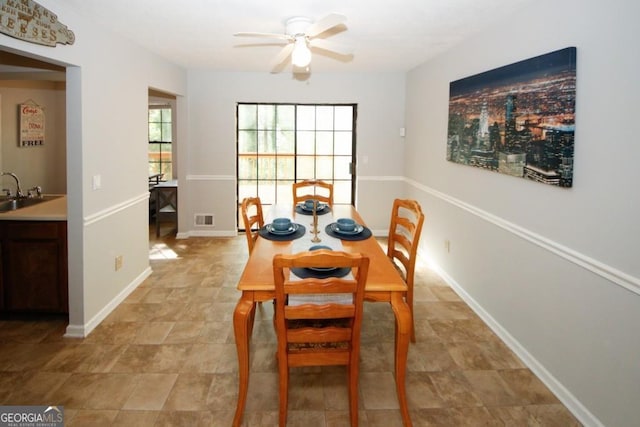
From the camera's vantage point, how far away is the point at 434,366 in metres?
2.92

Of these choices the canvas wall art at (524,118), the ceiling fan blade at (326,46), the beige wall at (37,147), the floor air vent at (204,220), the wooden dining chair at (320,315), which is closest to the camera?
the wooden dining chair at (320,315)

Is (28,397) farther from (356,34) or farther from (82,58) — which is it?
(356,34)

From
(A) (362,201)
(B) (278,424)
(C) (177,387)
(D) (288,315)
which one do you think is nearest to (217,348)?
(C) (177,387)

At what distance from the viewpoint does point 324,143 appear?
268 inches

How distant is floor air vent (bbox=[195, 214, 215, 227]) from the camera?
6.50 metres

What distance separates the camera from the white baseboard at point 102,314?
10.8ft

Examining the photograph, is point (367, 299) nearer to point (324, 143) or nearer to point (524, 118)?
point (524, 118)

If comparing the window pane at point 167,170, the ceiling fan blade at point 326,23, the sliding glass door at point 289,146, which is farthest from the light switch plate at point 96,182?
the window pane at point 167,170

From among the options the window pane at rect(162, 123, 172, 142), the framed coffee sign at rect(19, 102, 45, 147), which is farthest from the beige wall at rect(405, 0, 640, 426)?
the window pane at rect(162, 123, 172, 142)

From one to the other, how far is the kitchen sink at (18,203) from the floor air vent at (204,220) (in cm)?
249

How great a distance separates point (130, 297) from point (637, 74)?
3964 mm

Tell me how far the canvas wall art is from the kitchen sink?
3769 millimetres

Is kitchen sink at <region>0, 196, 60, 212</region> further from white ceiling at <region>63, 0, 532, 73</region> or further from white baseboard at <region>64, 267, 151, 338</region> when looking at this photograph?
white ceiling at <region>63, 0, 532, 73</region>

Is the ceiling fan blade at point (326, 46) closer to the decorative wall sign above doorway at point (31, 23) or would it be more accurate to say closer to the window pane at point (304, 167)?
the decorative wall sign above doorway at point (31, 23)
